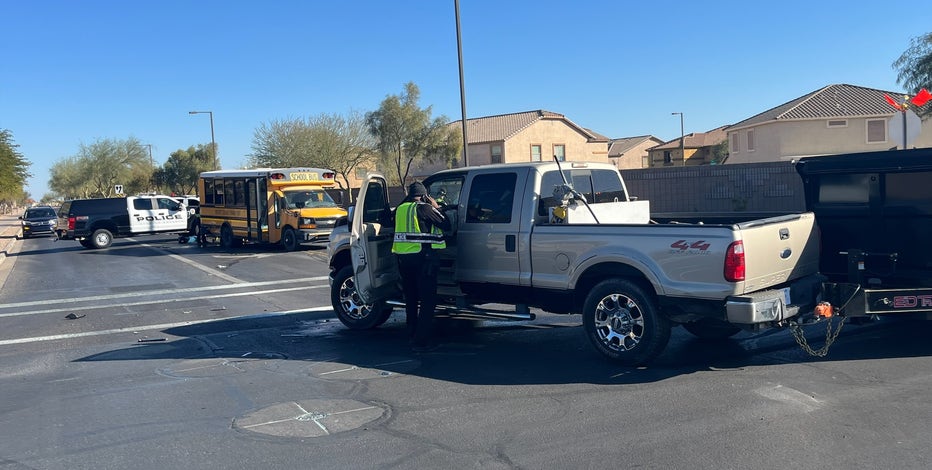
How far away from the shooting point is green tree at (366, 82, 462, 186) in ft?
130

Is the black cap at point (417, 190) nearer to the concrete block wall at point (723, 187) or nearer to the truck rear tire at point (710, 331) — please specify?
the truck rear tire at point (710, 331)

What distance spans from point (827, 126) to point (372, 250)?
39.5m

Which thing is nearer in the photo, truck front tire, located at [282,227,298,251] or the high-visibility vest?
the high-visibility vest

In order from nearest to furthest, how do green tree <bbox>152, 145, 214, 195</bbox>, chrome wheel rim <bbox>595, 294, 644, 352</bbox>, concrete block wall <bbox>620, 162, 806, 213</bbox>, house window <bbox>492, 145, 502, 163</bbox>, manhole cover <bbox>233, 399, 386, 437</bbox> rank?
manhole cover <bbox>233, 399, 386, 437</bbox>, chrome wheel rim <bbox>595, 294, 644, 352</bbox>, concrete block wall <bbox>620, 162, 806, 213</bbox>, house window <bbox>492, 145, 502, 163</bbox>, green tree <bbox>152, 145, 214, 195</bbox>

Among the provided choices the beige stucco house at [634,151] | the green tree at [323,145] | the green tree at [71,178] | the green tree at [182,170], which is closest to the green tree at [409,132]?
the green tree at [323,145]

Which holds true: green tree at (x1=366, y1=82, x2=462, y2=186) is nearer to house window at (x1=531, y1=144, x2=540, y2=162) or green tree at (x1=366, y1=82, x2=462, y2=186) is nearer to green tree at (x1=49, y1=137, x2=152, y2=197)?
house window at (x1=531, y1=144, x2=540, y2=162)

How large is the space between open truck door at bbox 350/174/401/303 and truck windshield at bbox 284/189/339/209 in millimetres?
14436

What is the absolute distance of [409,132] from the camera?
1580 inches

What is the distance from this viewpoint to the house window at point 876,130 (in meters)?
40.5

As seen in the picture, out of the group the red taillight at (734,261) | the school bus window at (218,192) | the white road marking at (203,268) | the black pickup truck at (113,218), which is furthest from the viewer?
the black pickup truck at (113,218)

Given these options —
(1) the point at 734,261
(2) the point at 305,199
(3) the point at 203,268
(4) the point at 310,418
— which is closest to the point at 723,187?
(2) the point at 305,199

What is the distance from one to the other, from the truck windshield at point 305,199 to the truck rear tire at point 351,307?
1394 centimetres

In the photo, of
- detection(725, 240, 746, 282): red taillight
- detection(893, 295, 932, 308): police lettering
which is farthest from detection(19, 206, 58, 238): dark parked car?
detection(893, 295, 932, 308): police lettering

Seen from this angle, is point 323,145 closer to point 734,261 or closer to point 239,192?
point 239,192
